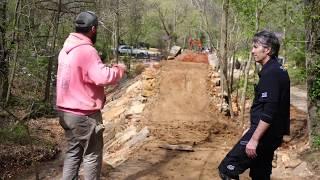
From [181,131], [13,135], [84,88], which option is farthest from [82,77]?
[13,135]

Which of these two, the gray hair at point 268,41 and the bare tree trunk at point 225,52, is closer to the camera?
the gray hair at point 268,41

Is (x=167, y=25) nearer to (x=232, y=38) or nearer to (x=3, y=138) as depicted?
(x=232, y=38)

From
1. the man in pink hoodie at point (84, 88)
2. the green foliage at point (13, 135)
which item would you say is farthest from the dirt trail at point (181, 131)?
the green foliage at point (13, 135)

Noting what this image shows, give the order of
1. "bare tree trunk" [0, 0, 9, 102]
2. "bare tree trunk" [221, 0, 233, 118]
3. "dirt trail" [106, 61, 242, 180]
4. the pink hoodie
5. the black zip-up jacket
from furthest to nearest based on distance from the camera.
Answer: "bare tree trunk" [0, 0, 9, 102] < "bare tree trunk" [221, 0, 233, 118] < "dirt trail" [106, 61, 242, 180] < the pink hoodie < the black zip-up jacket

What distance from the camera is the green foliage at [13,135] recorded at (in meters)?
15.2

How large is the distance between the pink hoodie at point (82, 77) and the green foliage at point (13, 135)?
11.1 m

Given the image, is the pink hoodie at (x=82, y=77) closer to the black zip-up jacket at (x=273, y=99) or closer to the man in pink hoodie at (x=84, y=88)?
the man in pink hoodie at (x=84, y=88)

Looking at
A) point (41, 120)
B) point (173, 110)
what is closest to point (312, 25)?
point (173, 110)

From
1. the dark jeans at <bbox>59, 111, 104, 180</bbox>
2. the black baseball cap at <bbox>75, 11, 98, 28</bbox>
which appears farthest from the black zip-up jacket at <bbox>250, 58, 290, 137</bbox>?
the black baseball cap at <bbox>75, 11, 98, 28</bbox>

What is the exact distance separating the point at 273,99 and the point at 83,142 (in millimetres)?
1826

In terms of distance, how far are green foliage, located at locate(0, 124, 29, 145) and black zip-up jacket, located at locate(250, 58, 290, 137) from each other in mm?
12170

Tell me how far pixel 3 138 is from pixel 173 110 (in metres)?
5.51

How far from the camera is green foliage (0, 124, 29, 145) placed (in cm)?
1522

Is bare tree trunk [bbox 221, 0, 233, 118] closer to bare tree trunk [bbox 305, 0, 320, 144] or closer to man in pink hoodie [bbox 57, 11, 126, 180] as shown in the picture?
bare tree trunk [bbox 305, 0, 320, 144]
